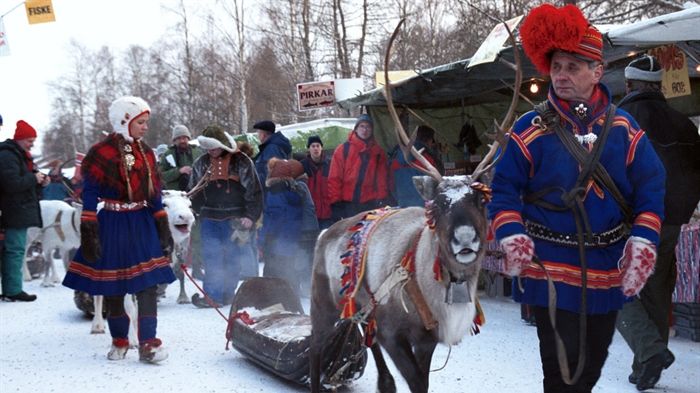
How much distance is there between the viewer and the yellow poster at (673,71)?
6.18 metres

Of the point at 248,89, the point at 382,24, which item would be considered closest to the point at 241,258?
the point at 382,24

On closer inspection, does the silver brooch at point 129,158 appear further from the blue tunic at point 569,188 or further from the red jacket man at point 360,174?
the blue tunic at point 569,188

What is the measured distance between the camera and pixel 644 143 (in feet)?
11.4

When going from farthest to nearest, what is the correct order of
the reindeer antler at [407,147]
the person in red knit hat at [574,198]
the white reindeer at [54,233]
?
the white reindeer at [54,233] < the reindeer antler at [407,147] < the person in red knit hat at [574,198]

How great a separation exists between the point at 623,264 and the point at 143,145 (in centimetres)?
450

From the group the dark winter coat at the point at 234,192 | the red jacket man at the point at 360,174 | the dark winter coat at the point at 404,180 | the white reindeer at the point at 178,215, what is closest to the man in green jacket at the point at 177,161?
the dark winter coat at the point at 234,192

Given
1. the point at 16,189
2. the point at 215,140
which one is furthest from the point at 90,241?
the point at 16,189

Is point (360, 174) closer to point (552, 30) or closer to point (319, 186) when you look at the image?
point (319, 186)

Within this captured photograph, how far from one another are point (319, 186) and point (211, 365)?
437cm

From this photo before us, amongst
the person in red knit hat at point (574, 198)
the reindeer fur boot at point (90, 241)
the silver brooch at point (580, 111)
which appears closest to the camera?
the person in red knit hat at point (574, 198)

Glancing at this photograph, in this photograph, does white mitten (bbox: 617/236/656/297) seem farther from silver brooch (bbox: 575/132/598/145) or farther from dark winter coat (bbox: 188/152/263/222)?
dark winter coat (bbox: 188/152/263/222)

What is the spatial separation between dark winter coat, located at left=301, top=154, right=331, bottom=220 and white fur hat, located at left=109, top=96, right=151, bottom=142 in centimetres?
395

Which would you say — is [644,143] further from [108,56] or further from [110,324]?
[108,56]

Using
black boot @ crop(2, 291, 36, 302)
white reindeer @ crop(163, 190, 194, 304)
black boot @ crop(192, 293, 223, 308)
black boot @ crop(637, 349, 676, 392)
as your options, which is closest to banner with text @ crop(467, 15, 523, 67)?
black boot @ crop(637, 349, 676, 392)
